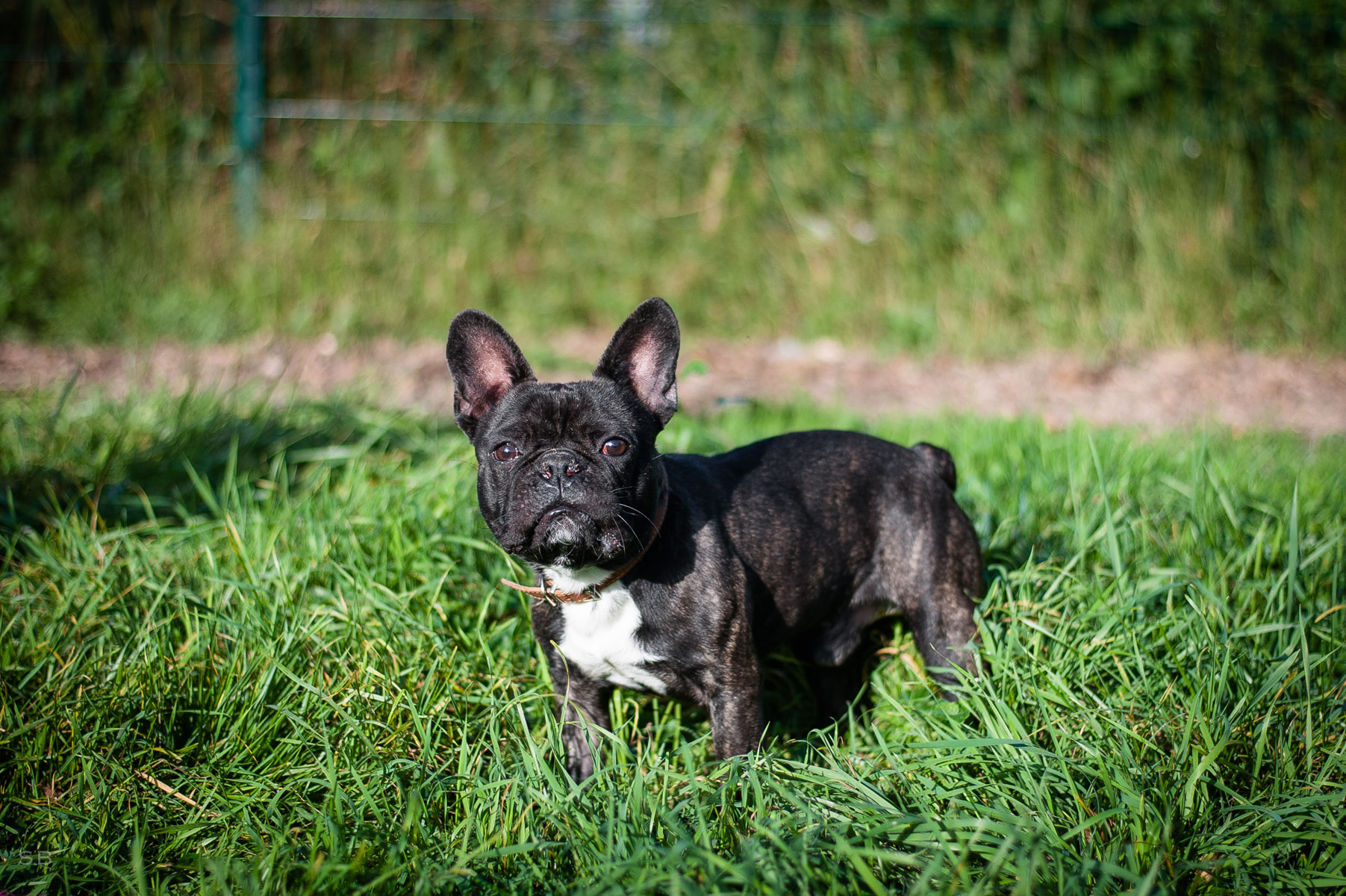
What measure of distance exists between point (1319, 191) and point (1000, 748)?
7.04m

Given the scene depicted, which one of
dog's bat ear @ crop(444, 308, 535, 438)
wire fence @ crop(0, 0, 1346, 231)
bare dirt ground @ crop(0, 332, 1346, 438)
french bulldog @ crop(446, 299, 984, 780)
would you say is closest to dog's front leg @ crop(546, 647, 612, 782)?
french bulldog @ crop(446, 299, 984, 780)

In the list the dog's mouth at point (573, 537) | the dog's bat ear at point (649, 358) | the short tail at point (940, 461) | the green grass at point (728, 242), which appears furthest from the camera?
the green grass at point (728, 242)

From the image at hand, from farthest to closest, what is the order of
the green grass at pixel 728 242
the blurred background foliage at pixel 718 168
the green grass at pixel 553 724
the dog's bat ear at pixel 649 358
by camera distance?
the blurred background foliage at pixel 718 168
the green grass at pixel 728 242
the dog's bat ear at pixel 649 358
the green grass at pixel 553 724

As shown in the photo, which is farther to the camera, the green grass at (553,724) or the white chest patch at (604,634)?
the white chest patch at (604,634)

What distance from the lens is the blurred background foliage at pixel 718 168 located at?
7340 mm

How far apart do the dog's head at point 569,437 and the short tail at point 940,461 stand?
0.96 metres

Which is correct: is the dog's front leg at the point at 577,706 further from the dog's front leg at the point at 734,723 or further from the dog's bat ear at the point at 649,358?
the dog's bat ear at the point at 649,358

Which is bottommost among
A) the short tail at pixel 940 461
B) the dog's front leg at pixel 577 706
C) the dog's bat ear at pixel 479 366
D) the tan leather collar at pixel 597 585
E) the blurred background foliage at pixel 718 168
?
the dog's front leg at pixel 577 706

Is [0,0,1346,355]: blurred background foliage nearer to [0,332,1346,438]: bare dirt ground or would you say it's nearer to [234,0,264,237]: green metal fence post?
[234,0,264,237]: green metal fence post

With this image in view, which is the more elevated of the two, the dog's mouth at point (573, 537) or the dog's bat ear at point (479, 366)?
the dog's bat ear at point (479, 366)

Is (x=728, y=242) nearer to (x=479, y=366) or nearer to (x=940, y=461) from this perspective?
(x=940, y=461)

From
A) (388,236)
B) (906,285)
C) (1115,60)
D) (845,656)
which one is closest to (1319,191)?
(1115,60)

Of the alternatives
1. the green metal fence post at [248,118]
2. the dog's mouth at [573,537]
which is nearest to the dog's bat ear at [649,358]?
the dog's mouth at [573,537]

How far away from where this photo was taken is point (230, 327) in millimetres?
6969
